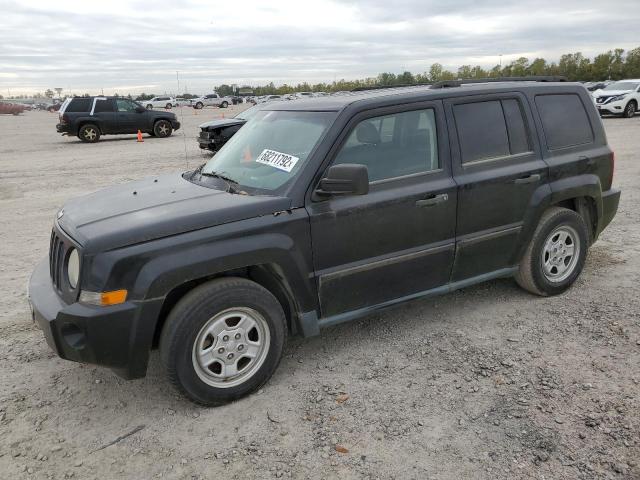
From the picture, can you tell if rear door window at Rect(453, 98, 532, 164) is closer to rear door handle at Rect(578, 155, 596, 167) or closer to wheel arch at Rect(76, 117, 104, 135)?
rear door handle at Rect(578, 155, 596, 167)

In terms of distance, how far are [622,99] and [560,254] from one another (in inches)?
906

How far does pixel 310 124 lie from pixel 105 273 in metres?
1.71

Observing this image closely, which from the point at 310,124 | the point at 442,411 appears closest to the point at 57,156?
the point at 310,124

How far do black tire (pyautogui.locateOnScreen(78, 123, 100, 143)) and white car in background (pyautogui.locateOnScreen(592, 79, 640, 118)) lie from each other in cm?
2128

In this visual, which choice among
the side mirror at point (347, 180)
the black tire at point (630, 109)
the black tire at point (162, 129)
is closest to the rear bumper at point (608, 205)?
the side mirror at point (347, 180)

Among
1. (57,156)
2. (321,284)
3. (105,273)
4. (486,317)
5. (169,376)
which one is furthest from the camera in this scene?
(57,156)

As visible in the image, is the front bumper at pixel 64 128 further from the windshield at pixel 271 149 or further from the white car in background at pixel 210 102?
the white car in background at pixel 210 102

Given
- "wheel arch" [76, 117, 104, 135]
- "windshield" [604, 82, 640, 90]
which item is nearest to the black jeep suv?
"wheel arch" [76, 117, 104, 135]

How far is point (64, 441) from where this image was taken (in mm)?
3014

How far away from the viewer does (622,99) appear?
77.9ft

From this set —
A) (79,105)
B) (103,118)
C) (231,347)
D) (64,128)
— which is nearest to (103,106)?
(103,118)

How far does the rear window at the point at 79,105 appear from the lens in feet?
64.7

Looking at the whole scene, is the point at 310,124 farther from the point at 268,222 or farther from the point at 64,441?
the point at 64,441

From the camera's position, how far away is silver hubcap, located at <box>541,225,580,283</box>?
15.1 feet
